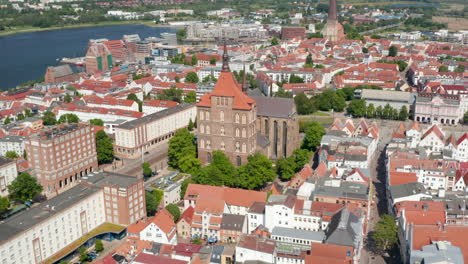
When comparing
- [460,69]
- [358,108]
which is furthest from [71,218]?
[460,69]

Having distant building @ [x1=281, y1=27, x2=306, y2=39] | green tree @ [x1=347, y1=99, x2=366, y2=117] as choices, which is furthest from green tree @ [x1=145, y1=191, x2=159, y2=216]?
distant building @ [x1=281, y1=27, x2=306, y2=39]

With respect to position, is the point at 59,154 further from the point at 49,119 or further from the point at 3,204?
the point at 49,119

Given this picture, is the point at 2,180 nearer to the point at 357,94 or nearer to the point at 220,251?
the point at 220,251

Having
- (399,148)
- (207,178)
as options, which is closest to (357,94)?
(399,148)

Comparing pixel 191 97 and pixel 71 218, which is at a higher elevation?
pixel 191 97

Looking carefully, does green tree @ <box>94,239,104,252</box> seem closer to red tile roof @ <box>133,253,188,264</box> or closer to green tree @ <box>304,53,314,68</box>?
red tile roof @ <box>133,253,188,264</box>

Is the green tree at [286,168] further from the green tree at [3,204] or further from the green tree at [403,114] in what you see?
the green tree at [403,114]
